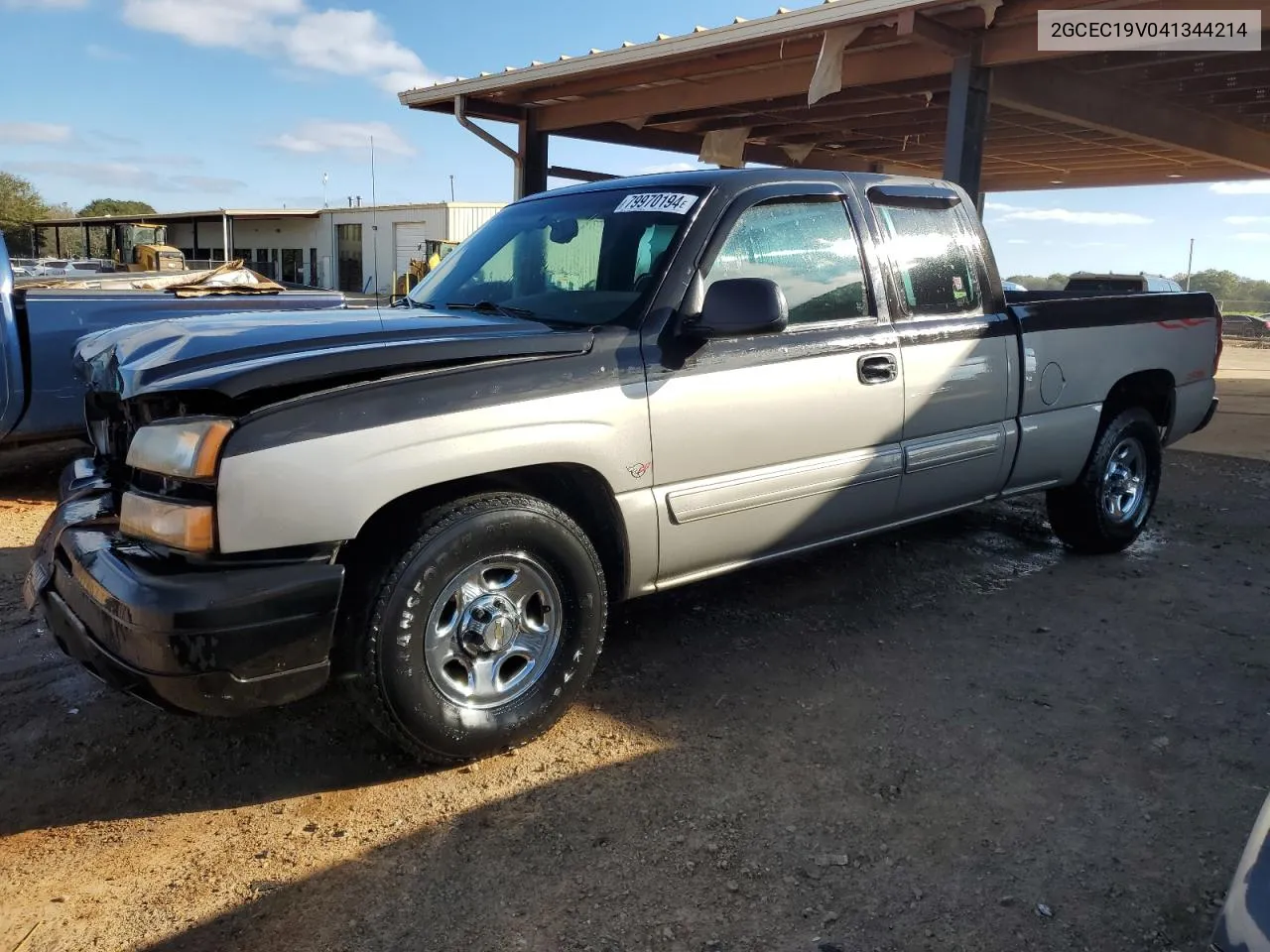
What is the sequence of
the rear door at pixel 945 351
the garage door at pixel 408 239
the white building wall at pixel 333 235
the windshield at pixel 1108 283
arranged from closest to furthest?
the rear door at pixel 945 351 → the windshield at pixel 1108 283 → the white building wall at pixel 333 235 → the garage door at pixel 408 239

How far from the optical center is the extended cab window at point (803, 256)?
357 cm

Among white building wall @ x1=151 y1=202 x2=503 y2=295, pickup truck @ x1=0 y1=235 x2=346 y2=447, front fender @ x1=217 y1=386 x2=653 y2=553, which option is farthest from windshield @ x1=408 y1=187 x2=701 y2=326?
white building wall @ x1=151 y1=202 x2=503 y2=295

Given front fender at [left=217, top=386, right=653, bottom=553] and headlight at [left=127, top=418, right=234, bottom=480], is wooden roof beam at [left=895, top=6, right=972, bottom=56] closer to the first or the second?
front fender at [left=217, top=386, right=653, bottom=553]

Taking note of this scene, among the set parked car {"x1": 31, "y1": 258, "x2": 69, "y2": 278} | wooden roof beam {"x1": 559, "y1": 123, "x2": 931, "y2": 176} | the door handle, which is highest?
wooden roof beam {"x1": 559, "y1": 123, "x2": 931, "y2": 176}

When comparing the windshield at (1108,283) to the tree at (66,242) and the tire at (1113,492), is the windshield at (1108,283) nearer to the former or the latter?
the tire at (1113,492)

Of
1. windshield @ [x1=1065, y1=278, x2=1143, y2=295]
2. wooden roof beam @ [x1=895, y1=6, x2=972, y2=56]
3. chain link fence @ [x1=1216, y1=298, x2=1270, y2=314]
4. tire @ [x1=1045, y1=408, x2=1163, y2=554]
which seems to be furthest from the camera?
chain link fence @ [x1=1216, y1=298, x2=1270, y2=314]

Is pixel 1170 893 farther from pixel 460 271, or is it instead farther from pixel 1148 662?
pixel 460 271

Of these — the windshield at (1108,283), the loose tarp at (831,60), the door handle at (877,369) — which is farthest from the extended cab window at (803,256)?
the windshield at (1108,283)

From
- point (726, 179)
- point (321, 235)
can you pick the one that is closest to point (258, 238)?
point (321, 235)

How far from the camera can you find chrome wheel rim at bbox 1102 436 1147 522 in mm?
5305

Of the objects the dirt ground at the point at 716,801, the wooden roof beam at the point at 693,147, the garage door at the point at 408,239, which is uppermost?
the wooden roof beam at the point at 693,147

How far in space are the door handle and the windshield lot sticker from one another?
92 cm

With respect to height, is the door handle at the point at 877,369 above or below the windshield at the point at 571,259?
below

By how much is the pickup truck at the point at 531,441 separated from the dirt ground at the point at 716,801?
38 cm
